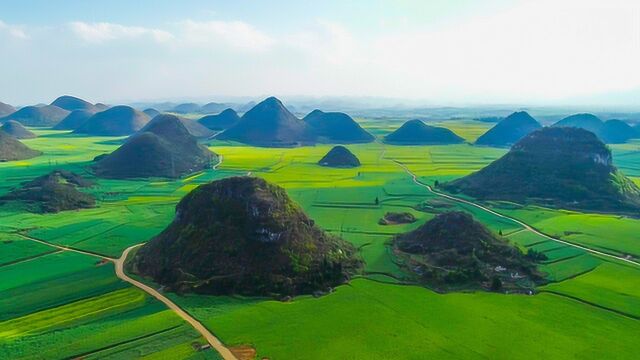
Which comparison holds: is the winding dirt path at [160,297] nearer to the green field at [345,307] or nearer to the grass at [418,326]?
the green field at [345,307]

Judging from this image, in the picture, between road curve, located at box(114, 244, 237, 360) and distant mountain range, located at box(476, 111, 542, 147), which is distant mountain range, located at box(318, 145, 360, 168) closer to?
distant mountain range, located at box(476, 111, 542, 147)

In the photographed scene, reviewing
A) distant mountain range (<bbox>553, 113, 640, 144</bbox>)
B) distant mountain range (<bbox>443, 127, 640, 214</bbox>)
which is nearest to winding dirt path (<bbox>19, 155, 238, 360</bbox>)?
distant mountain range (<bbox>443, 127, 640, 214</bbox>)

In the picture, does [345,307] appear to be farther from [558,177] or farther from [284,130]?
[284,130]

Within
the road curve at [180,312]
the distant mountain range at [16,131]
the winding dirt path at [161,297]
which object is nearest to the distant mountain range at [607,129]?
the winding dirt path at [161,297]

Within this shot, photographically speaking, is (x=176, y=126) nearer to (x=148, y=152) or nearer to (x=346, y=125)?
(x=148, y=152)

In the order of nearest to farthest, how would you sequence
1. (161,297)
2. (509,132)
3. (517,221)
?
(161,297), (517,221), (509,132)

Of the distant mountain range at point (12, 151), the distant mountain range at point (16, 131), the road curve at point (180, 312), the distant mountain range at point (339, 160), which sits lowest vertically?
the road curve at point (180, 312)

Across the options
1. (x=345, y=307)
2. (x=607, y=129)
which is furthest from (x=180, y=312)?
(x=607, y=129)
